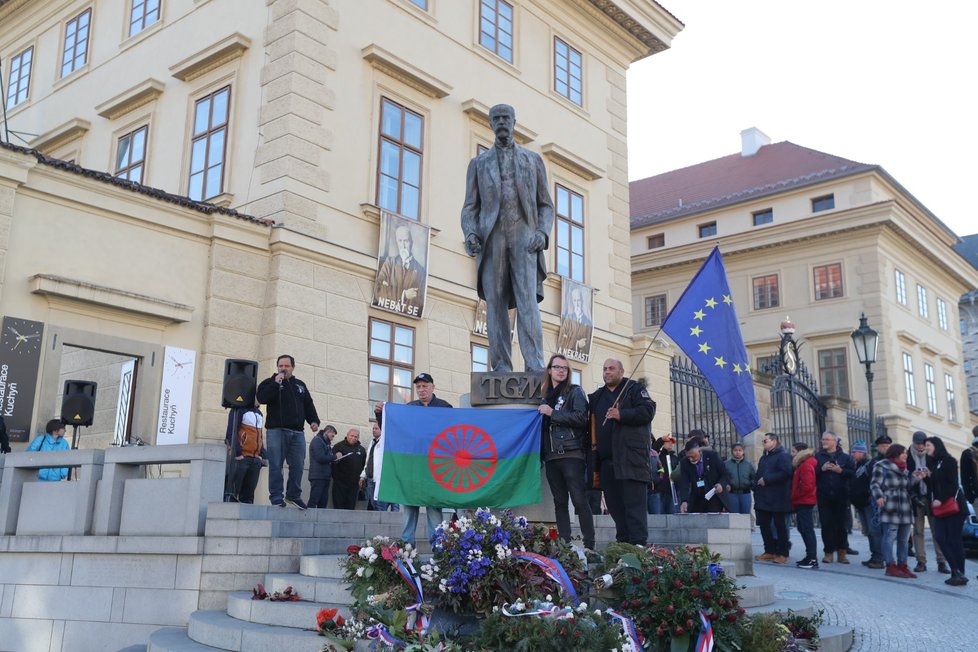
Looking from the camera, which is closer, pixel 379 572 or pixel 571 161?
pixel 379 572

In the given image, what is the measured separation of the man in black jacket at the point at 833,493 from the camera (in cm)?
1384

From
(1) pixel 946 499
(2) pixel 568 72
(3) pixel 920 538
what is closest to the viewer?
(1) pixel 946 499

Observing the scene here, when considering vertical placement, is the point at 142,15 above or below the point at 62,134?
above

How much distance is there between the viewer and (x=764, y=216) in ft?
131

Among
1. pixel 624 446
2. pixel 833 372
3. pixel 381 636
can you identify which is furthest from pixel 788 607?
pixel 833 372

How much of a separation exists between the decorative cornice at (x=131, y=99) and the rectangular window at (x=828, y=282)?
89.0ft

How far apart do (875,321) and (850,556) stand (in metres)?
22.9

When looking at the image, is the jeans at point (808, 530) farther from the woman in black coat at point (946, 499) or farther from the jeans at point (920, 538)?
the woman in black coat at point (946, 499)

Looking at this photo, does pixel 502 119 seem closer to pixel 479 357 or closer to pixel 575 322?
pixel 479 357

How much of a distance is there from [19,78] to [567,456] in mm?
21136

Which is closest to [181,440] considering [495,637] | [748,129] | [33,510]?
[33,510]

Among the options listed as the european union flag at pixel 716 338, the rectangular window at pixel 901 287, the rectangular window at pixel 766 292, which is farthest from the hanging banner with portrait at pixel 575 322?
the rectangular window at pixel 901 287

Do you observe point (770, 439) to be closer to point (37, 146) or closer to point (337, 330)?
point (337, 330)

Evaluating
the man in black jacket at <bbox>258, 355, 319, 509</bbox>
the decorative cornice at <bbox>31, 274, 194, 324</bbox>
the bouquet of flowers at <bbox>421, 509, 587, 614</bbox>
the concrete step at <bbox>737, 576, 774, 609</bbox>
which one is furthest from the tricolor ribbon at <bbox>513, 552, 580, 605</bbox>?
the decorative cornice at <bbox>31, 274, 194, 324</bbox>
